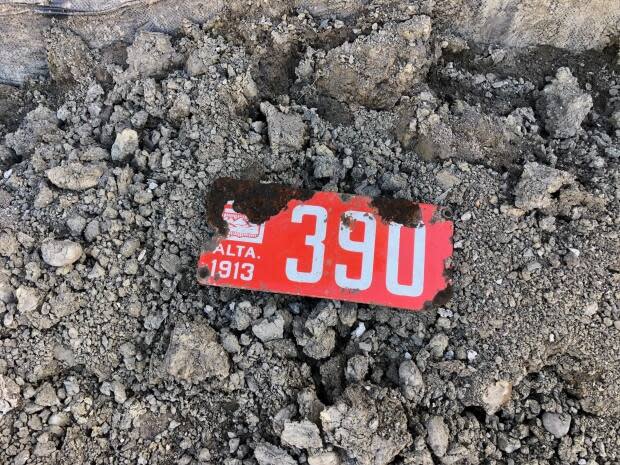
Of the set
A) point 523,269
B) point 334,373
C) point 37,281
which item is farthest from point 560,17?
point 37,281

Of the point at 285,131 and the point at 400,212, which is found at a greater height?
the point at 285,131

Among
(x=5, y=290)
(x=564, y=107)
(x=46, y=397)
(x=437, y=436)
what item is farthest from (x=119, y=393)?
→ (x=564, y=107)

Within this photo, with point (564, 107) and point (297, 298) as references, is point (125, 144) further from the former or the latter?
point (564, 107)

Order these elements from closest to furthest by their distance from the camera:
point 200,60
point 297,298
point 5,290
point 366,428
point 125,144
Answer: point 366,428
point 5,290
point 297,298
point 125,144
point 200,60

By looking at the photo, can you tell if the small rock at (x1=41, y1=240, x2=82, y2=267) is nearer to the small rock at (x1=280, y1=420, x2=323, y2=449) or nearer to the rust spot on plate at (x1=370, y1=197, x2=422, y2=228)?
the small rock at (x1=280, y1=420, x2=323, y2=449)

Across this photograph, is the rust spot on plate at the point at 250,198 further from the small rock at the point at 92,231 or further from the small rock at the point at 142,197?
the small rock at the point at 92,231

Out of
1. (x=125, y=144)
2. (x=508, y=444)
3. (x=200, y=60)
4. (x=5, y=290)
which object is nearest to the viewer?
(x=508, y=444)

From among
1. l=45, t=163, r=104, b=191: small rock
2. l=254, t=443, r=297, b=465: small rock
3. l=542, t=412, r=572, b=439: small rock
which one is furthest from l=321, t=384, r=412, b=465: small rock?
l=45, t=163, r=104, b=191: small rock
